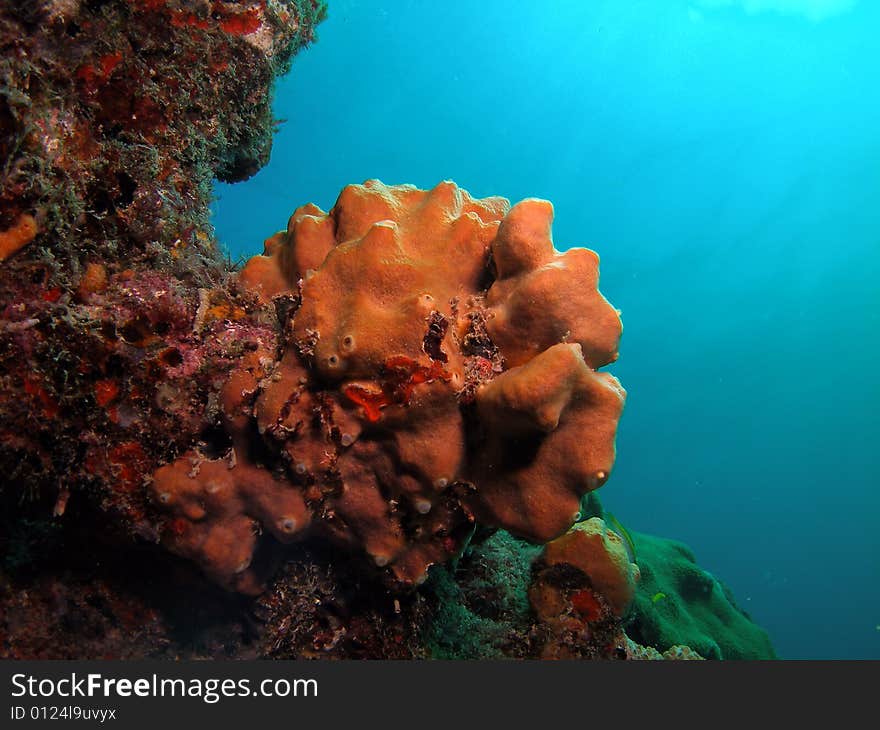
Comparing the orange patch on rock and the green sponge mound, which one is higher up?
the orange patch on rock

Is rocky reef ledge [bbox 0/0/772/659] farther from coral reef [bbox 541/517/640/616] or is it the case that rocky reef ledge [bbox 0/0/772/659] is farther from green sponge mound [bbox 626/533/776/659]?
green sponge mound [bbox 626/533/776/659]

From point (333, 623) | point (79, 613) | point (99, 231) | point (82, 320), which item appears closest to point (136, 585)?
point (79, 613)

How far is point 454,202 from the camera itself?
2889mm

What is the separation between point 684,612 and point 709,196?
6730cm

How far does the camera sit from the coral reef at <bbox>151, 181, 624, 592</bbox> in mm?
2367

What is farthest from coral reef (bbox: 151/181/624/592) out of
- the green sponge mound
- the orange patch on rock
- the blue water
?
the blue water

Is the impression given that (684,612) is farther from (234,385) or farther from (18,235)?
(18,235)

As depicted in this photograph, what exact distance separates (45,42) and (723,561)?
77331 millimetres

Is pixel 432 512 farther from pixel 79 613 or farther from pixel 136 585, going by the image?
pixel 79 613

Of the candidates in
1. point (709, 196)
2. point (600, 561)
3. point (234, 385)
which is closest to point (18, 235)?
point (234, 385)

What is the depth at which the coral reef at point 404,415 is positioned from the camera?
7.77 feet

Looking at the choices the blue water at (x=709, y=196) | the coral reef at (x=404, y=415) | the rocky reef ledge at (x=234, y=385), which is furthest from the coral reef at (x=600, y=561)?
the blue water at (x=709, y=196)

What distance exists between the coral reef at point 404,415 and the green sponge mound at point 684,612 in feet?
12.8

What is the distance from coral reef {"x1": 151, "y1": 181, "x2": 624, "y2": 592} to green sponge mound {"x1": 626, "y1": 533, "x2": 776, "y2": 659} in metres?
3.91
